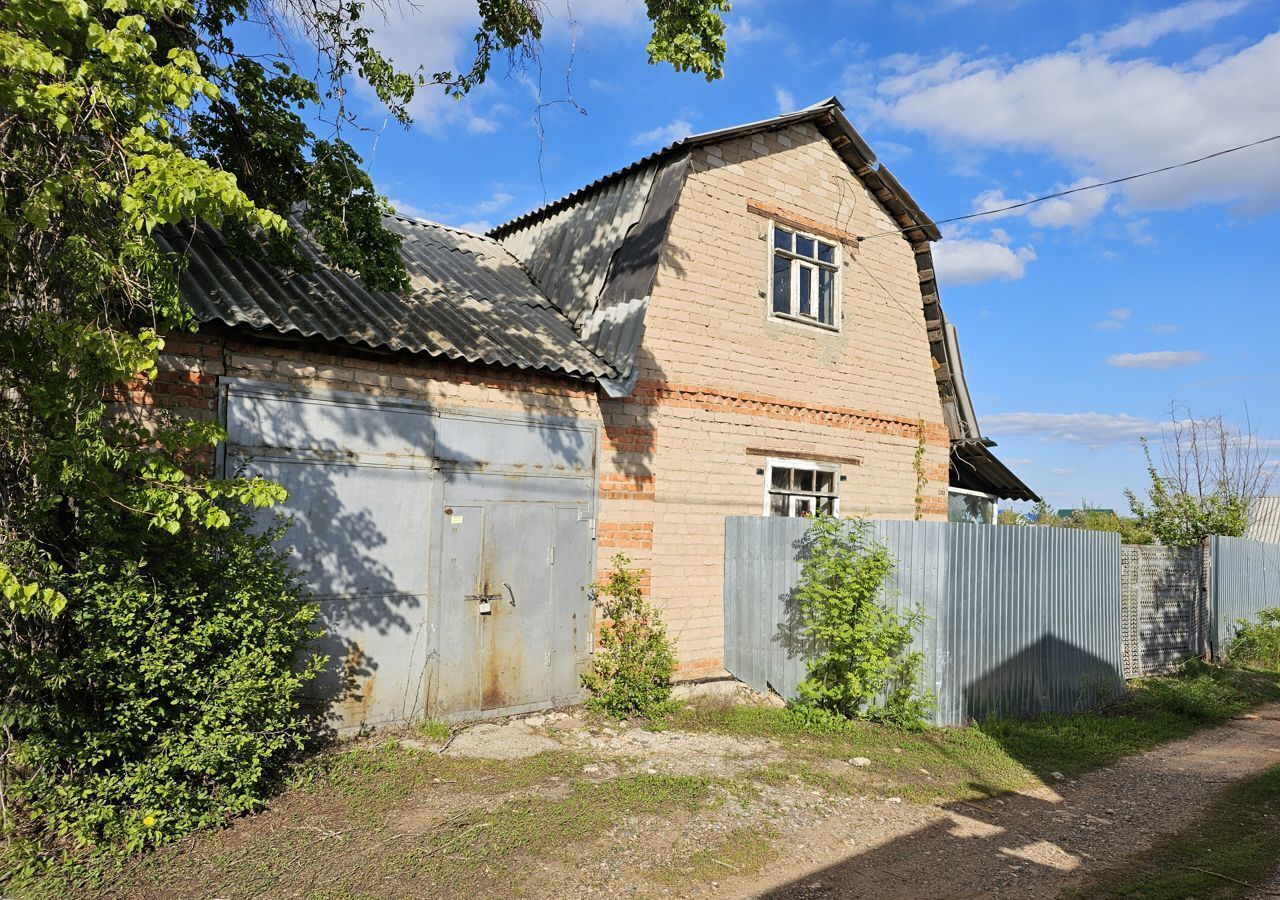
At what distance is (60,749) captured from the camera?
4.23m

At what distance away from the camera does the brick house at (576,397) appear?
6.26 m

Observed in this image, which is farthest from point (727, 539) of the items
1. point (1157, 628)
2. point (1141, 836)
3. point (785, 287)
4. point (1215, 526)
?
point (1215, 526)

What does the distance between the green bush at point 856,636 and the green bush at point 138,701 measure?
4.67 m

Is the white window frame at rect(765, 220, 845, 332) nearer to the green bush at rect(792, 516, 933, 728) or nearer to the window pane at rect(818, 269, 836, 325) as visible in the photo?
the window pane at rect(818, 269, 836, 325)

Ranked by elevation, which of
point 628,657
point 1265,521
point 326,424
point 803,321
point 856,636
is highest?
point 803,321

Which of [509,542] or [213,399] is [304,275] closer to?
[213,399]

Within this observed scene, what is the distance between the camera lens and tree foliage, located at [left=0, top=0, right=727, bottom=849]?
3670 millimetres

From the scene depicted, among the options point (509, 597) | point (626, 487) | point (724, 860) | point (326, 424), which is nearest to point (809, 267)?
point (626, 487)

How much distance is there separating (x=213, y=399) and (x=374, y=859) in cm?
342

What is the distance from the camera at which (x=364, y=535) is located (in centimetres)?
640

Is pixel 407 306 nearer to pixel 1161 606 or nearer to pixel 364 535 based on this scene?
pixel 364 535

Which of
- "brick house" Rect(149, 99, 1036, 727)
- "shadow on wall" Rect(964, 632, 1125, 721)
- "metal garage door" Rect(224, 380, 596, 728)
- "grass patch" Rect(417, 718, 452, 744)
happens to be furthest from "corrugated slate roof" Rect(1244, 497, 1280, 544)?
"grass patch" Rect(417, 718, 452, 744)

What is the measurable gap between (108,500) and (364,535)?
2.15 m

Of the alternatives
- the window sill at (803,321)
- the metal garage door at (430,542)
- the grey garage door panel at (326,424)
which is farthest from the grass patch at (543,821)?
the window sill at (803,321)
